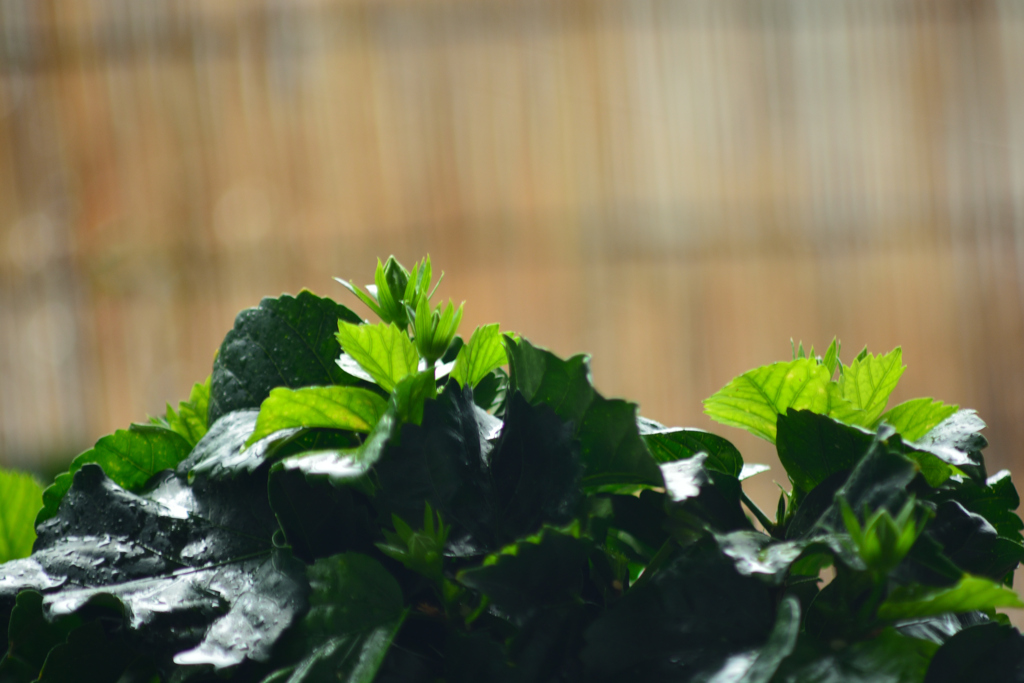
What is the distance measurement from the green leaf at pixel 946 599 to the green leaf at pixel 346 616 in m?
0.11

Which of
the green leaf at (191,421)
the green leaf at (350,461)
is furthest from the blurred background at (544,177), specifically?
the green leaf at (350,461)

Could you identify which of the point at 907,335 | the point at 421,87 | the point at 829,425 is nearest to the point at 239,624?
the point at 829,425

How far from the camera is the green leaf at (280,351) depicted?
26cm

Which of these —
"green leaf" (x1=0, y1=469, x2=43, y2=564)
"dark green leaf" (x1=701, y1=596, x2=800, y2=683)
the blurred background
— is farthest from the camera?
the blurred background

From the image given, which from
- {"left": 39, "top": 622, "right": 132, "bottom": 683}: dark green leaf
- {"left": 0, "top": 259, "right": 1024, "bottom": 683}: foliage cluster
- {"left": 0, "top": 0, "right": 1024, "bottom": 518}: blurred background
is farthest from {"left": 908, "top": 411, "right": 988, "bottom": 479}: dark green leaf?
{"left": 0, "top": 0, "right": 1024, "bottom": 518}: blurred background

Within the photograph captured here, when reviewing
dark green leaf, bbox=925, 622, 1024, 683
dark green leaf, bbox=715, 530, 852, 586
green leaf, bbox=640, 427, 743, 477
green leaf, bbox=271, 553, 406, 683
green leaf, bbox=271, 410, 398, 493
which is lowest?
dark green leaf, bbox=925, 622, 1024, 683

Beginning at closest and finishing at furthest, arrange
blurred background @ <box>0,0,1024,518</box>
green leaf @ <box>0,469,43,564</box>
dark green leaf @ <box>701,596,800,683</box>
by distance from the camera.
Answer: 1. dark green leaf @ <box>701,596,800,683</box>
2. green leaf @ <box>0,469,43,564</box>
3. blurred background @ <box>0,0,1024,518</box>

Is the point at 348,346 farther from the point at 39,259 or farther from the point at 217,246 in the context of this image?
the point at 39,259

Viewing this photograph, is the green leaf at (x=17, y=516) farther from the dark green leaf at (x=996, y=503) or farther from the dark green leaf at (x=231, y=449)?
the dark green leaf at (x=996, y=503)

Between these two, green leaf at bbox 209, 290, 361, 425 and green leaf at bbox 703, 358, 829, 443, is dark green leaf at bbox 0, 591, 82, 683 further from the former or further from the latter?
green leaf at bbox 703, 358, 829, 443

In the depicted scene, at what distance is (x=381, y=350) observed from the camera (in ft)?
0.72

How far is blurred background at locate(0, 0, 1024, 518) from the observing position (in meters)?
1.77

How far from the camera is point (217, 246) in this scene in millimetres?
1776

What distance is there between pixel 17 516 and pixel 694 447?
22 centimetres
